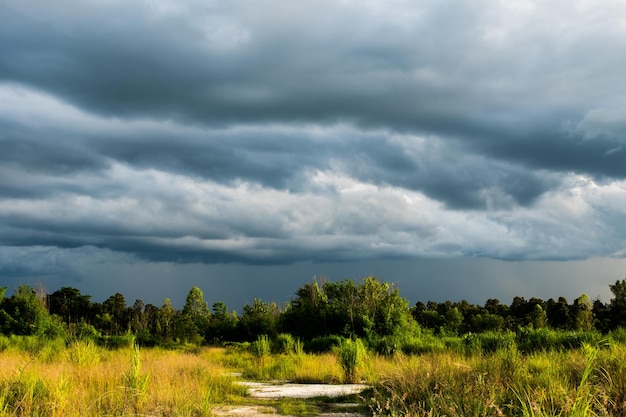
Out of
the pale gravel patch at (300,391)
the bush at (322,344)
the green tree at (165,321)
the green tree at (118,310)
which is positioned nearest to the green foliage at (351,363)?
the pale gravel patch at (300,391)

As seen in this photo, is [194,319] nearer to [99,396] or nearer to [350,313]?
[350,313]

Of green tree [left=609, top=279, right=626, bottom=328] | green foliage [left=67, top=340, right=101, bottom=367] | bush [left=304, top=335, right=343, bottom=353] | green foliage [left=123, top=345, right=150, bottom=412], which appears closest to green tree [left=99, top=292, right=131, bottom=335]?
bush [left=304, top=335, right=343, bottom=353]

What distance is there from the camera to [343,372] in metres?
15.5

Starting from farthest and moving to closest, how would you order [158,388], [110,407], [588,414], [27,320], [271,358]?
[27,320] < [271,358] < [158,388] < [110,407] < [588,414]

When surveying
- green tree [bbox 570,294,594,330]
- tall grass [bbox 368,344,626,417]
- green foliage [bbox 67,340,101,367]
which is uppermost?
tall grass [bbox 368,344,626,417]

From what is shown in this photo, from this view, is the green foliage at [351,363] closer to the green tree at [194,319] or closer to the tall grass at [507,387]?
the tall grass at [507,387]

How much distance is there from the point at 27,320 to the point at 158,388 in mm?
36587

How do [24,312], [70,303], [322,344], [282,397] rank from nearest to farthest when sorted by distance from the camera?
1. [282,397]
2. [322,344]
3. [24,312]
4. [70,303]

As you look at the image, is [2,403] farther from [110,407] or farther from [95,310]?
[95,310]

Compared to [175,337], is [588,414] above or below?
above

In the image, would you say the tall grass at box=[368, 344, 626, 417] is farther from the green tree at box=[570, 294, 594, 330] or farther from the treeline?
the green tree at box=[570, 294, 594, 330]

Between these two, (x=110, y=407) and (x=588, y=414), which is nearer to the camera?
(x=588, y=414)

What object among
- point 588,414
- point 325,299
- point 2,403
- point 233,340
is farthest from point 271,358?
point 233,340

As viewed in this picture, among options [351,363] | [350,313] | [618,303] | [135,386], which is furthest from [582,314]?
[135,386]
